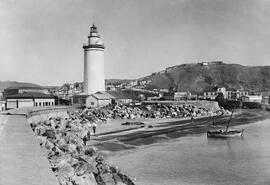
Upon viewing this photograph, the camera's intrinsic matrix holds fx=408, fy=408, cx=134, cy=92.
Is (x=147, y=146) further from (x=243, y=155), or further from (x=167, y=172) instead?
(x=167, y=172)

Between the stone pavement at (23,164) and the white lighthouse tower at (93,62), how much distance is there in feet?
156

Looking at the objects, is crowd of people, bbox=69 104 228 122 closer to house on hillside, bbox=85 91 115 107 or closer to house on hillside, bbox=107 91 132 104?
house on hillside, bbox=85 91 115 107

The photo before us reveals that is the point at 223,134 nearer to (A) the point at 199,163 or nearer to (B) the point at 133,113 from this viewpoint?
(A) the point at 199,163

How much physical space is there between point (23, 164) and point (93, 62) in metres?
52.6

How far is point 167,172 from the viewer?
20469 millimetres

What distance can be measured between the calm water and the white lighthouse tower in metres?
31.6

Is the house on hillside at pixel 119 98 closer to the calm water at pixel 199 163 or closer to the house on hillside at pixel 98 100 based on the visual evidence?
the house on hillside at pixel 98 100

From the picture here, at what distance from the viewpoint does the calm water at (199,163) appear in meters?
19.2

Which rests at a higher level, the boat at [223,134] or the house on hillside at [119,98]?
the house on hillside at [119,98]

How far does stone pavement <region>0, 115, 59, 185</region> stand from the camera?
8430mm

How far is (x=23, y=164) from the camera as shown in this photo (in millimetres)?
9945

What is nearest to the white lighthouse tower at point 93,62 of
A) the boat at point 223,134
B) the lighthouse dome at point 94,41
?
the lighthouse dome at point 94,41

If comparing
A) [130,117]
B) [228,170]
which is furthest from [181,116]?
[228,170]

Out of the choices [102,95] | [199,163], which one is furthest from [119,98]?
[199,163]
